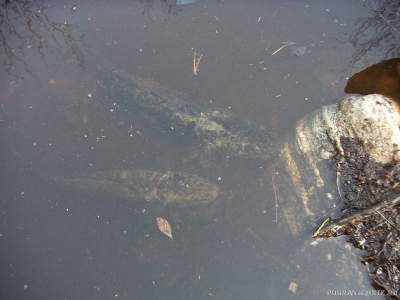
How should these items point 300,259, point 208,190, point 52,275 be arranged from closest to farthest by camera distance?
point 300,259, point 52,275, point 208,190

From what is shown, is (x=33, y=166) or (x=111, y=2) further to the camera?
(x=111, y=2)

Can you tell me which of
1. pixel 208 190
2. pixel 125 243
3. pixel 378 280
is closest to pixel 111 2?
pixel 208 190

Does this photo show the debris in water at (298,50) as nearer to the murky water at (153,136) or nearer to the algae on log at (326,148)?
the murky water at (153,136)

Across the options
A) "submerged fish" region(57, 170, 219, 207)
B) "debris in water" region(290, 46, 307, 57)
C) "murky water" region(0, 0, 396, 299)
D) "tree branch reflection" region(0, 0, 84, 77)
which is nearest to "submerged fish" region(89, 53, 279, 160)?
"murky water" region(0, 0, 396, 299)

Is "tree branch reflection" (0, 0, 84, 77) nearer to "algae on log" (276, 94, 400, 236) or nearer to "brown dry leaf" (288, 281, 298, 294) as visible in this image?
"algae on log" (276, 94, 400, 236)

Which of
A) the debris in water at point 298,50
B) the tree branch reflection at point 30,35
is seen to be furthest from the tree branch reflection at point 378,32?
the tree branch reflection at point 30,35

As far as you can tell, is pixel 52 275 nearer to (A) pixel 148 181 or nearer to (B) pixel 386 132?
(A) pixel 148 181
